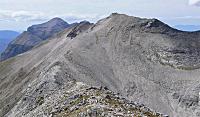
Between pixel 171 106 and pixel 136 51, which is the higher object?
pixel 136 51

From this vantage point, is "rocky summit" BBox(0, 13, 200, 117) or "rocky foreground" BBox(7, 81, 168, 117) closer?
"rocky foreground" BBox(7, 81, 168, 117)

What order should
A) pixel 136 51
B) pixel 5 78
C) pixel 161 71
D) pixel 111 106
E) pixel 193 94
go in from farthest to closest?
1. pixel 5 78
2. pixel 136 51
3. pixel 161 71
4. pixel 193 94
5. pixel 111 106

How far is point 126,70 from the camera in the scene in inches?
5344

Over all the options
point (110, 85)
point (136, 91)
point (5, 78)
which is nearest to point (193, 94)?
point (136, 91)

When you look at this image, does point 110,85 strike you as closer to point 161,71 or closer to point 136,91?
point 136,91

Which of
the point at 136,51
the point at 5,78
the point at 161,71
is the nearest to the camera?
the point at 161,71

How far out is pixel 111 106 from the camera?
50469mm

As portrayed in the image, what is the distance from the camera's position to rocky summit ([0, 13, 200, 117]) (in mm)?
106500

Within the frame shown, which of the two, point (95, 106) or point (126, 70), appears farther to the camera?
point (126, 70)

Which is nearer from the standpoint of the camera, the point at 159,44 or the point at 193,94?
the point at 193,94

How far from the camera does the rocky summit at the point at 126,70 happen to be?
10650 cm

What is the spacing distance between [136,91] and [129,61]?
21.9 m

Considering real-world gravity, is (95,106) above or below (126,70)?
above

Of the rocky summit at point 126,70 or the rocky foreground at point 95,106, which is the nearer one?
the rocky foreground at point 95,106
